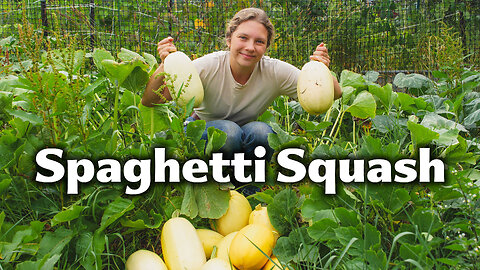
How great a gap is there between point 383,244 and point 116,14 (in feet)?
12.9

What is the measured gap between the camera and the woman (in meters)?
1.93

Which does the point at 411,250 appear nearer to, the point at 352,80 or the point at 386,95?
the point at 386,95

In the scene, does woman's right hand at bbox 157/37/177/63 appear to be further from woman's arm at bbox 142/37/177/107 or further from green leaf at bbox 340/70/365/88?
green leaf at bbox 340/70/365/88

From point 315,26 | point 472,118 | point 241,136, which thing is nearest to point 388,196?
point 241,136

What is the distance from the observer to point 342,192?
135 centimetres

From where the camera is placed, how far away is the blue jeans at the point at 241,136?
1.95 m

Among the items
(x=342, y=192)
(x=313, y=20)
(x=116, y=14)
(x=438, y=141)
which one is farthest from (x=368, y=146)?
(x=116, y=14)

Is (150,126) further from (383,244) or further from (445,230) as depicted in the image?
(445,230)

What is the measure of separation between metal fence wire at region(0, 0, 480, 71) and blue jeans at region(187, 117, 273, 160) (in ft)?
6.27

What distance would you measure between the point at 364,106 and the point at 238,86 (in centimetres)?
56

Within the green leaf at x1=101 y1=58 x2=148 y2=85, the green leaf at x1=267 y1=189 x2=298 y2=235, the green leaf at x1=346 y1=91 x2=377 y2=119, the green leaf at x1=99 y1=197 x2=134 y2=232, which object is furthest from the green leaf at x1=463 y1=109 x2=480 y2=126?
the green leaf at x1=99 y1=197 x2=134 y2=232

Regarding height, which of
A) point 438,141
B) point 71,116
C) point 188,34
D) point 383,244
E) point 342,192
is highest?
point 188,34

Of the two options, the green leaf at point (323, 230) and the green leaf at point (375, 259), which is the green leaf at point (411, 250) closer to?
the green leaf at point (375, 259)

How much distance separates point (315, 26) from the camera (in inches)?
162
